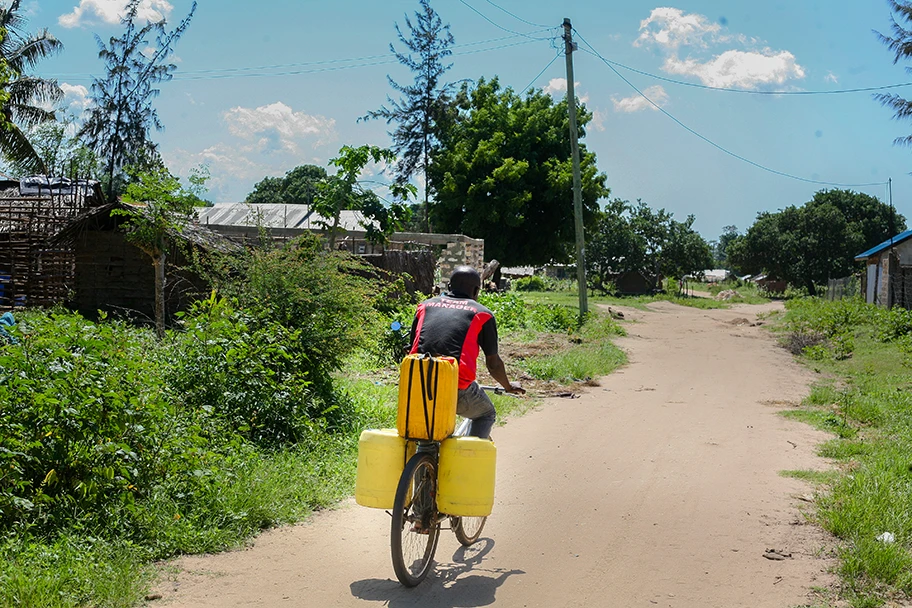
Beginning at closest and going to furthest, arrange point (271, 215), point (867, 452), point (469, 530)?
point (469, 530)
point (867, 452)
point (271, 215)

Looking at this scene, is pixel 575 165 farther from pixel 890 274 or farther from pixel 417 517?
pixel 417 517

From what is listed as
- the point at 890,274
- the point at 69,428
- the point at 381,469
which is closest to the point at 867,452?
the point at 381,469

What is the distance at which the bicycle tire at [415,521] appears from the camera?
4688mm

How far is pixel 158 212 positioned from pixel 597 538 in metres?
11.4

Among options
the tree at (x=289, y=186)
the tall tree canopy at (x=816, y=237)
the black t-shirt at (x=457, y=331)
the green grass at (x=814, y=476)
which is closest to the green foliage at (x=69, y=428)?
the black t-shirt at (x=457, y=331)

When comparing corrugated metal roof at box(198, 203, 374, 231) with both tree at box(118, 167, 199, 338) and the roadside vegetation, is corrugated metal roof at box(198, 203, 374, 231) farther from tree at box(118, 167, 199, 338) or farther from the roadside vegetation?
the roadside vegetation

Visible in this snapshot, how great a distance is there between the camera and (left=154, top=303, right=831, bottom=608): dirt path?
4938 millimetres

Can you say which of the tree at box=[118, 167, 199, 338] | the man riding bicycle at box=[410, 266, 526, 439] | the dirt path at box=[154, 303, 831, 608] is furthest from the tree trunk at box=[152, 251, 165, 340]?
the man riding bicycle at box=[410, 266, 526, 439]

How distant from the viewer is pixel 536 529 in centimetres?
618

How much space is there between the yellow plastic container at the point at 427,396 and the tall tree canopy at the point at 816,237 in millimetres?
60243

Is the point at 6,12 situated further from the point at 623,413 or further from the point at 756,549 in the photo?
the point at 756,549

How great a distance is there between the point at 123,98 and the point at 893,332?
31945 millimetres

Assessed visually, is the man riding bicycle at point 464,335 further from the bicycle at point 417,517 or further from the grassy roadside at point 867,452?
the grassy roadside at point 867,452

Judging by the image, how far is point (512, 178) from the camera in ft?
126
